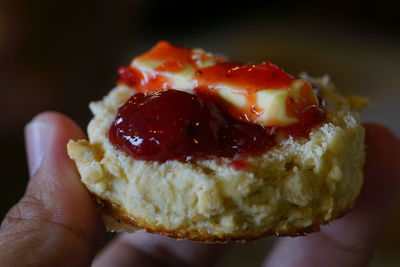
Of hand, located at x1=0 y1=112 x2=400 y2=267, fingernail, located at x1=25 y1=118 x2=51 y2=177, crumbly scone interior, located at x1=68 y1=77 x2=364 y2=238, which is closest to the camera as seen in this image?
crumbly scone interior, located at x1=68 y1=77 x2=364 y2=238

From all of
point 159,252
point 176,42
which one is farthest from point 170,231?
point 176,42

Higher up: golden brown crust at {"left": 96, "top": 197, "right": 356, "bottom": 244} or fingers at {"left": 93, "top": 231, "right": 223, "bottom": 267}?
golden brown crust at {"left": 96, "top": 197, "right": 356, "bottom": 244}

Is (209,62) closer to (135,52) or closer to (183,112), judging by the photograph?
(183,112)

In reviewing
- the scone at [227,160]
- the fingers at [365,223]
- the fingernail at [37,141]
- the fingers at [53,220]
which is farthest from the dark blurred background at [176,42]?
the scone at [227,160]

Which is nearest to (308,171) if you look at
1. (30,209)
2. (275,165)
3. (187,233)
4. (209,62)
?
(275,165)

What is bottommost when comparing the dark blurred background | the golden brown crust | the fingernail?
the dark blurred background

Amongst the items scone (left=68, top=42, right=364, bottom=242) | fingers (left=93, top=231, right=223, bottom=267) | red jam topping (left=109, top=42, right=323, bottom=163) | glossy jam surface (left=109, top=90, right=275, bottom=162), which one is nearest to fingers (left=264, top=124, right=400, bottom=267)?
fingers (left=93, top=231, right=223, bottom=267)

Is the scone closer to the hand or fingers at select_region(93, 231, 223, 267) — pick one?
the hand
